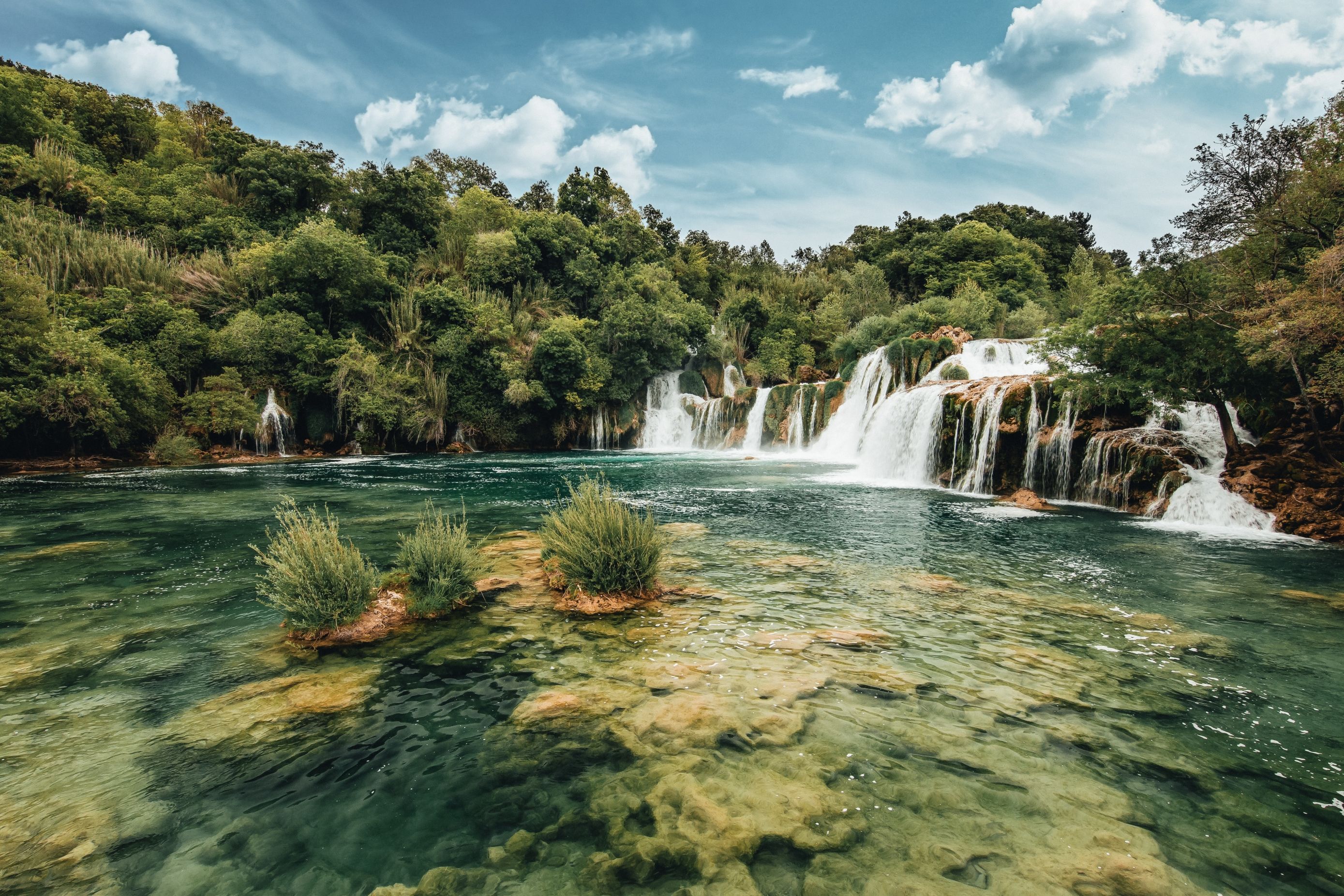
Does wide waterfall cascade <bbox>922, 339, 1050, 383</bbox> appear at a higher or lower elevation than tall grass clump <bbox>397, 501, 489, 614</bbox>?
higher

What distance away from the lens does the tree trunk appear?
11.5 metres

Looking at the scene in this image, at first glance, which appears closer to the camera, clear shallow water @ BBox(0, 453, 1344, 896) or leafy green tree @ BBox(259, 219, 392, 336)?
clear shallow water @ BBox(0, 453, 1344, 896)

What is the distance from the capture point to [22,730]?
153 inches

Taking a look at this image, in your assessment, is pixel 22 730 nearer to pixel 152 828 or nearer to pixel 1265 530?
pixel 152 828

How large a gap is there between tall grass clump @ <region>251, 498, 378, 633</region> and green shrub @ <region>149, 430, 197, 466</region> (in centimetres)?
2328

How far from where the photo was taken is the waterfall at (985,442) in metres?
15.1

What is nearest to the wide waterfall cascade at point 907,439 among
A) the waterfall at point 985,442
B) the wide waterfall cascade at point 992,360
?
the waterfall at point 985,442

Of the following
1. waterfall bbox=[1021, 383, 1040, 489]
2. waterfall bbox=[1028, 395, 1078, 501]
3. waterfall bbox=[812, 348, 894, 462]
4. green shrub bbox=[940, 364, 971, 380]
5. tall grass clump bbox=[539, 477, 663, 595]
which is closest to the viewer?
tall grass clump bbox=[539, 477, 663, 595]

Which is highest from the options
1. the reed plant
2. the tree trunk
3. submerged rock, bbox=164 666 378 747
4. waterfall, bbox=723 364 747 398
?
the reed plant

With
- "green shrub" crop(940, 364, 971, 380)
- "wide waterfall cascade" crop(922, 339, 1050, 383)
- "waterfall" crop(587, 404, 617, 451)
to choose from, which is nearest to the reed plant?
"waterfall" crop(587, 404, 617, 451)

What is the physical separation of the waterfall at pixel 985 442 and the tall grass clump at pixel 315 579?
1557cm

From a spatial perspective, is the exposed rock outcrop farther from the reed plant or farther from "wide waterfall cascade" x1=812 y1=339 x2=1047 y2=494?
the reed plant

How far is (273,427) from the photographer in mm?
25531

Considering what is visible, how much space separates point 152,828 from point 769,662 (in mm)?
4245
